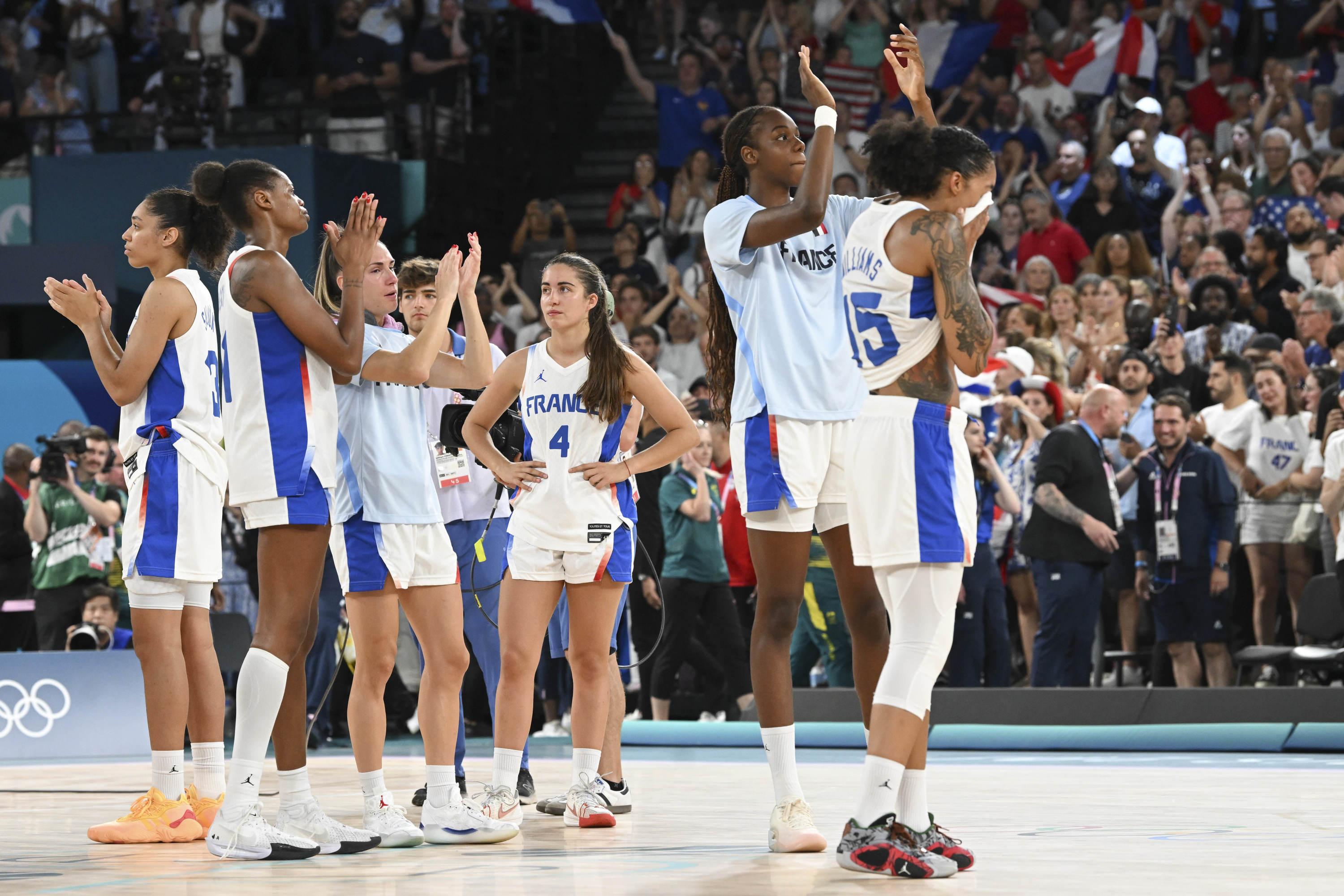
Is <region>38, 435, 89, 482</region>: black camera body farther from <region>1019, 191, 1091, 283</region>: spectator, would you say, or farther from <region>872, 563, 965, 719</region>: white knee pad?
<region>872, 563, 965, 719</region>: white knee pad

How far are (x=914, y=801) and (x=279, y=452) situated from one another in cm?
210

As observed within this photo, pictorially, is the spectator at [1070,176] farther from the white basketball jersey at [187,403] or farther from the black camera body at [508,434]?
the white basketball jersey at [187,403]

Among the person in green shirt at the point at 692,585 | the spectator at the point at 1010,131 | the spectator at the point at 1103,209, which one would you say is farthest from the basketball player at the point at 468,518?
the spectator at the point at 1010,131

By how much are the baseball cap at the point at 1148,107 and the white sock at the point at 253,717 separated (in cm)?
1099

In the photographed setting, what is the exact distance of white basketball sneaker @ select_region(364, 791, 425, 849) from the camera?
5.27 m

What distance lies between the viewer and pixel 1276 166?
1302 centimetres

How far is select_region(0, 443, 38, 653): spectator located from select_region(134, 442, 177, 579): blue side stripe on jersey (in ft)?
22.1

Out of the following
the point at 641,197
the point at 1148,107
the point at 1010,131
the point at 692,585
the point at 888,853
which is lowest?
the point at 692,585

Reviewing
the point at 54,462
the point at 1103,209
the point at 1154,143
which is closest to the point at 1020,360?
the point at 1103,209

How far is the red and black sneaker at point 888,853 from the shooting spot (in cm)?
433

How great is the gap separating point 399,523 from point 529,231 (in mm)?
11211

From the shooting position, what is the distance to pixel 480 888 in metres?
4.23

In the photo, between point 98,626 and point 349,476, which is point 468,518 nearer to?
point 349,476

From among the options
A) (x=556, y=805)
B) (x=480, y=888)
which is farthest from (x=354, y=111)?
(x=480, y=888)
